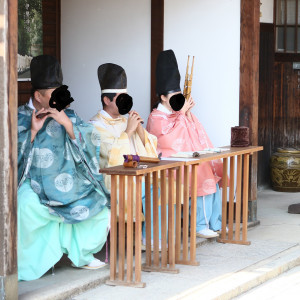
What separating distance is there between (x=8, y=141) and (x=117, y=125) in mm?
1913

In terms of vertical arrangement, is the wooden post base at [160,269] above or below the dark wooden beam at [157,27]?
below

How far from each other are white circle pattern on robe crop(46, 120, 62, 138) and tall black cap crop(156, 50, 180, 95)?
143cm

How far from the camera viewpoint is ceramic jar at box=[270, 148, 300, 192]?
9703mm

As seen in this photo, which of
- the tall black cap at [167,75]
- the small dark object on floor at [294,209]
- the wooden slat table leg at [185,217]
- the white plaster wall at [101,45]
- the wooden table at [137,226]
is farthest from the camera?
the small dark object on floor at [294,209]

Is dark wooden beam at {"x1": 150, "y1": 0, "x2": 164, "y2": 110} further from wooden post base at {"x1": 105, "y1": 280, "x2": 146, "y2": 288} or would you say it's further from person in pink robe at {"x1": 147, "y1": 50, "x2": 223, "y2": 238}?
wooden post base at {"x1": 105, "y1": 280, "x2": 146, "y2": 288}

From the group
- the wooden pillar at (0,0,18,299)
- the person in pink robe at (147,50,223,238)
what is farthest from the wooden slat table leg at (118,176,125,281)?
the person in pink robe at (147,50,223,238)

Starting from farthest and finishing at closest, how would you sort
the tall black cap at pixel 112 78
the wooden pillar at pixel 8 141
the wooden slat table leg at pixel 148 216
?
the tall black cap at pixel 112 78 < the wooden slat table leg at pixel 148 216 < the wooden pillar at pixel 8 141

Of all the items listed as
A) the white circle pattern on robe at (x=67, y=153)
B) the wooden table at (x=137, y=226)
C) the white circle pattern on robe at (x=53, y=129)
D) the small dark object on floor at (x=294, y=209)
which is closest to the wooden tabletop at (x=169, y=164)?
the wooden table at (x=137, y=226)

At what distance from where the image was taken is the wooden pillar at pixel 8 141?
434cm

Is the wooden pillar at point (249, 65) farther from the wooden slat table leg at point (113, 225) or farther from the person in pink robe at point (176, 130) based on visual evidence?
the wooden slat table leg at point (113, 225)

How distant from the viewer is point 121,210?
16.9ft

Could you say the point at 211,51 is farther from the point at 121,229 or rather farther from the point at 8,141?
the point at 8,141

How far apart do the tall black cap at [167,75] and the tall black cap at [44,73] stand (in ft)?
4.51

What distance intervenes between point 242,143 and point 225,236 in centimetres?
82
